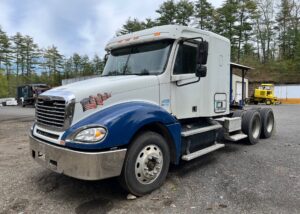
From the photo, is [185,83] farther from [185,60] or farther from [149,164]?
[149,164]

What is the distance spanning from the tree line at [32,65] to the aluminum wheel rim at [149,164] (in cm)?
4487

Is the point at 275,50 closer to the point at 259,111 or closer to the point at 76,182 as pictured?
the point at 259,111

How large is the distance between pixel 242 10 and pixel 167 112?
40172 mm

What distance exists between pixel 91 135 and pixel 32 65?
178 ft

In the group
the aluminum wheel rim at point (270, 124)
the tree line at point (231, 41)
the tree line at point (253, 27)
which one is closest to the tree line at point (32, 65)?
the tree line at point (231, 41)

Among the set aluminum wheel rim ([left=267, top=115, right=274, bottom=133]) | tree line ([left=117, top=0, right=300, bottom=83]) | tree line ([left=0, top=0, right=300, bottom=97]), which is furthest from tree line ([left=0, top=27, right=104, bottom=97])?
aluminum wheel rim ([left=267, top=115, right=274, bottom=133])

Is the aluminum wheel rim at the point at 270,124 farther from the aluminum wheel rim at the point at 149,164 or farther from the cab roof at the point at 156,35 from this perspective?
the aluminum wheel rim at the point at 149,164

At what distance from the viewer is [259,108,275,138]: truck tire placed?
317 inches

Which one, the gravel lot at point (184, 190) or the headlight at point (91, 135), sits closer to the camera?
the headlight at point (91, 135)

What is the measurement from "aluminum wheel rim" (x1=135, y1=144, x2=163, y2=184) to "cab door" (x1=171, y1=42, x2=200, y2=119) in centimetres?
94

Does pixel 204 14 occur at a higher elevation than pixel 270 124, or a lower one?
higher

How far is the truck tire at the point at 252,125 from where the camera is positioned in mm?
7070

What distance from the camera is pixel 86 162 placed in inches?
131

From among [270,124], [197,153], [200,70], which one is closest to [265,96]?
[270,124]
